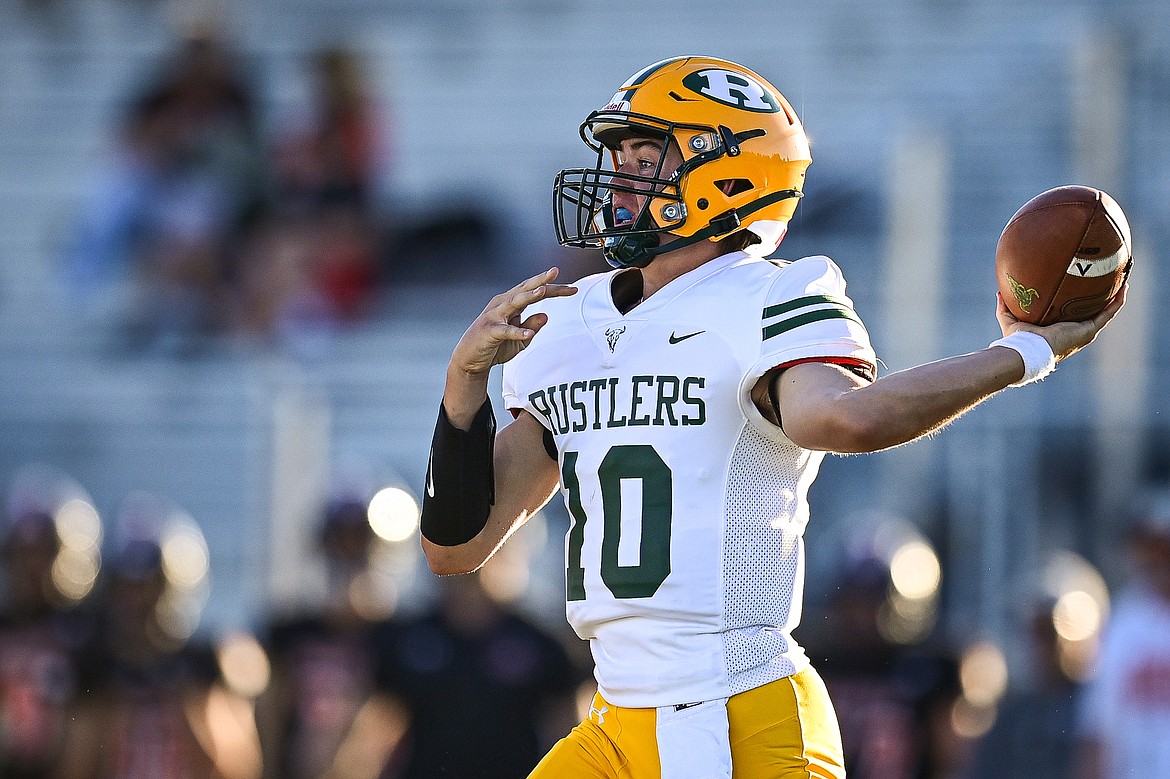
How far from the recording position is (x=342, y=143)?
33.3 feet

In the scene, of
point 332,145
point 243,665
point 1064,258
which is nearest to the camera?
point 1064,258

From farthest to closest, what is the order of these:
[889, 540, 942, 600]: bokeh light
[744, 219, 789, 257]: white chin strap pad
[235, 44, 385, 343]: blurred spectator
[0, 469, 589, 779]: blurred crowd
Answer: [235, 44, 385, 343]: blurred spectator, [889, 540, 942, 600]: bokeh light, [0, 469, 589, 779]: blurred crowd, [744, 219, 789, 257]: white chin strap pad

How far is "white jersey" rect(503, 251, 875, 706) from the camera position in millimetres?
3072

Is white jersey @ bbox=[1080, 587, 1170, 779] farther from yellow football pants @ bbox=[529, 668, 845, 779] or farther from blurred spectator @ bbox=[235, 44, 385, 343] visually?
blurred spectator @ bbox=[235, 44, 385, 343]

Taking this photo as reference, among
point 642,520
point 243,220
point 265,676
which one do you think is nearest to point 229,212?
point 243,220

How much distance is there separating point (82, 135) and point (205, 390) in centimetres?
279

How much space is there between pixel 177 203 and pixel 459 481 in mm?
7195

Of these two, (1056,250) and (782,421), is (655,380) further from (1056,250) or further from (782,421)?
(1056,250)

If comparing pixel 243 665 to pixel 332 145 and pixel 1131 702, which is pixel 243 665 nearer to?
pixel 1131 702

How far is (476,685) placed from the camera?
6.35 m

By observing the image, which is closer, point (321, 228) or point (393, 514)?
point (393, 514)

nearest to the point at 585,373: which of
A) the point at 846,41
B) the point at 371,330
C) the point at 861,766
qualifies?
the point at 861,766

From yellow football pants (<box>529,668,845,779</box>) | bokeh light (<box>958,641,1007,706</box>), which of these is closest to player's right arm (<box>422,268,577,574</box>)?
yellow football pants (<box>529,668,845,779</box>)

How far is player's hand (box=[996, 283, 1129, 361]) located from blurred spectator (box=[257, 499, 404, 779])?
12.7 ft
